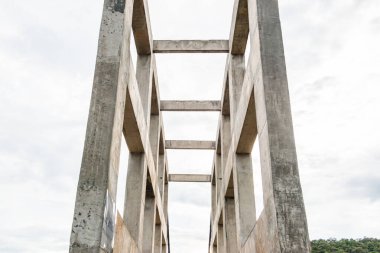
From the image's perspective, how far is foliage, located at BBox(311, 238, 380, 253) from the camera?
966 inches

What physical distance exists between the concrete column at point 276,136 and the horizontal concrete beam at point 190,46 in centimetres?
578

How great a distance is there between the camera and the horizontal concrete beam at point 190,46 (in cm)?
1320

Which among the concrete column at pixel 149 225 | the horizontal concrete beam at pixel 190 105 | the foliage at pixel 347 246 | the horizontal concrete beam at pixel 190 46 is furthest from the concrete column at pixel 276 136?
the foliage at pixel 347 246

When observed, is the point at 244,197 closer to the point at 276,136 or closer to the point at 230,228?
the point at 230,228

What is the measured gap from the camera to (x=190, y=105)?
56.3 ft

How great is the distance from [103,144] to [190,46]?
8356mm

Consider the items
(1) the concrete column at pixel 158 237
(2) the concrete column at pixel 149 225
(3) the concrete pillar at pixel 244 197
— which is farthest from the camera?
(1) the concrete column at pixel 158 237

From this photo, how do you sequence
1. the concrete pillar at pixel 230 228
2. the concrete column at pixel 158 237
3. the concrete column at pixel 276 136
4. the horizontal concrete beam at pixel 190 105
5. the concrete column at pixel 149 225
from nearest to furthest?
the concrete column at pixel 276 136 < the concrete column at pixel 149 225 < the concrete pillar at pixel 230 228 < the horizontal concrete beam at pixel 190 105 < the concrete column at pixel 158 237

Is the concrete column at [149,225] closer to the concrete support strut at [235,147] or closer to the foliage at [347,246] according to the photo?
the concrete support strut at [235,147]

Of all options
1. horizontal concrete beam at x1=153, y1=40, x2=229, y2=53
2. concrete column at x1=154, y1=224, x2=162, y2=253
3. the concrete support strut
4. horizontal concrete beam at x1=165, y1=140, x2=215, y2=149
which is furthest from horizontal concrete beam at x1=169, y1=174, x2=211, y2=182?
the concrete support strut

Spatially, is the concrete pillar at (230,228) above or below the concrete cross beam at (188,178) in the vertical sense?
below

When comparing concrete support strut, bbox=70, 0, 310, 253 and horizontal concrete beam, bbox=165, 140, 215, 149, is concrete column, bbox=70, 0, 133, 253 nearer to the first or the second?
concrete support strut, bbox=70, 0, 310, 253

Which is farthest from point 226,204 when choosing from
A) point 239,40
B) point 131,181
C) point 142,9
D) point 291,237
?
point 291,237

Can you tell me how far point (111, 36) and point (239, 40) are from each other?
6.11 metres
